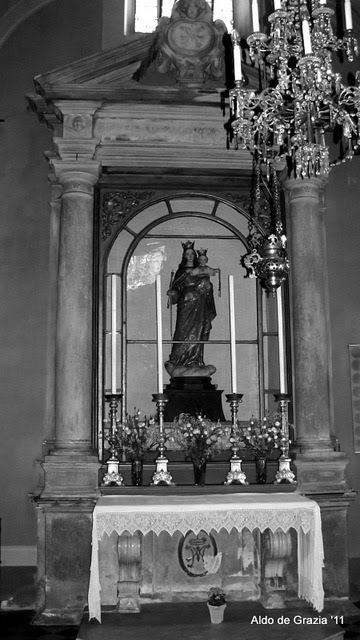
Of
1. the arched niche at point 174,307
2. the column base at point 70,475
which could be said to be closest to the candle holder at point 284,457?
the arched niche at point 174,307

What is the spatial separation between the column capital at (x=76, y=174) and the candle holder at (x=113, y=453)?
1.89 m

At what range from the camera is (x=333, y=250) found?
23.6 feet

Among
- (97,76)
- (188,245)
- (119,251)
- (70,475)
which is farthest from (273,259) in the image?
(70,475)

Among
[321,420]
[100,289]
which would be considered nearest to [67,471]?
[100,289]

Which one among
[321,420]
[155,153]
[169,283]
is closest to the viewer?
[321,420]

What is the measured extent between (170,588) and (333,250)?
3.71 meters

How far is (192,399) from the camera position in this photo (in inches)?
253

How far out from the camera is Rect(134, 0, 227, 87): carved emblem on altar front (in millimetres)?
6371

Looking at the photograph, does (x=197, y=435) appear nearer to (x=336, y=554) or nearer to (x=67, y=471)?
(x=67, y=471)

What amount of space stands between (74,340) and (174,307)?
1.45m

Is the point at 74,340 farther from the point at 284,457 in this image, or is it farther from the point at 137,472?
the point at 284,457

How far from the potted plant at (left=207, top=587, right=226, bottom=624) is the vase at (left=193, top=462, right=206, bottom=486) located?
1.08 meters

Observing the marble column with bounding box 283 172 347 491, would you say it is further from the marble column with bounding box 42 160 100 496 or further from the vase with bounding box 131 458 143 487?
the marble column with bounding box 42 160 100 496

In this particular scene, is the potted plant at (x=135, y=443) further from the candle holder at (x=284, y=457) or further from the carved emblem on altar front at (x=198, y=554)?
the candle holder at (x=284, y=457)
